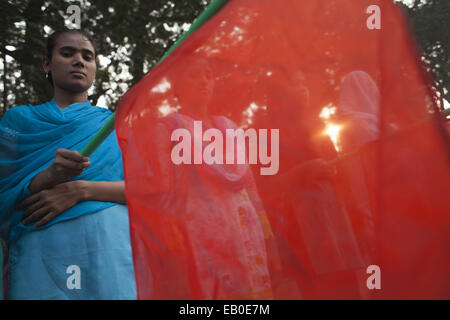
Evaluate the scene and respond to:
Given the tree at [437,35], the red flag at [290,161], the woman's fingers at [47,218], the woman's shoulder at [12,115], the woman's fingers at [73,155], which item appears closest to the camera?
the red flag at [290,161]

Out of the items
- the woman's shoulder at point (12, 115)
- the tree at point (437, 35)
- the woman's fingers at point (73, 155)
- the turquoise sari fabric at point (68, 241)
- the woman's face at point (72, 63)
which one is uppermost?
the tree at point (437, 35)

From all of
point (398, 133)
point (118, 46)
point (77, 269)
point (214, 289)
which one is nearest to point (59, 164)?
point (77, 269)

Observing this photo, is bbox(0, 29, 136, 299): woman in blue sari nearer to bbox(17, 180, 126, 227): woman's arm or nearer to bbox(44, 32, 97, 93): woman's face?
bbox(17, 180, 126, 227): woman's arm

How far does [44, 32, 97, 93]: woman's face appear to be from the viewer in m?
1.89

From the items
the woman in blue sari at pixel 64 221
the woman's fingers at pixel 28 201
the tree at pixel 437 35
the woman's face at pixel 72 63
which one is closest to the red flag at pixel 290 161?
the woman in blue sari at pixel 64 221

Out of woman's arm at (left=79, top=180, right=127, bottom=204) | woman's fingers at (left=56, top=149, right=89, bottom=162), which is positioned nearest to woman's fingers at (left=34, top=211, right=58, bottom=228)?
woman's arm at (left=79, top=180, right=127, bottom=204)

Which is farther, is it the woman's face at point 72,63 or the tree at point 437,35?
the tree at point 437,35

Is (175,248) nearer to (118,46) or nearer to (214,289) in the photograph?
(214,289)

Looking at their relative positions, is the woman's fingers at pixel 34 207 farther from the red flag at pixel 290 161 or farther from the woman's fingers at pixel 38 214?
the red flag at pixel 290 161

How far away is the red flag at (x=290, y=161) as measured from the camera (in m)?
0.88

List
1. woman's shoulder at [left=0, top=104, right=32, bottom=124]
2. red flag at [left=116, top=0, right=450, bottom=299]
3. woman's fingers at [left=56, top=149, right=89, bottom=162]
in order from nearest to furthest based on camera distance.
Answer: red flag at [left=116, top=0, right=450, bottom=299], woman's fingers at [left=56, top=149, right=89, bottom=162], woman's shoulder at [left=0, top=104, right=32, bottom=124]

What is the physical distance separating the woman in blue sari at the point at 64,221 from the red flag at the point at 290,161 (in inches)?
22.3

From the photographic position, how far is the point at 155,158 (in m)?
1.07

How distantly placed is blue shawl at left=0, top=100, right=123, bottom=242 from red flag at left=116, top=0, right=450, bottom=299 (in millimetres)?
636
